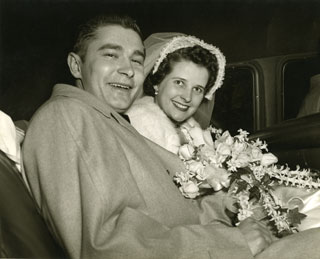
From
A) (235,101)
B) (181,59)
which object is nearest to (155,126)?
(181,59)

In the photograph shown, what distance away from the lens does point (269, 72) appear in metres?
3.57

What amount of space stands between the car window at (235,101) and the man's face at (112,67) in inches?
66.3

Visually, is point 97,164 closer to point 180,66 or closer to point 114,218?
point 114,218

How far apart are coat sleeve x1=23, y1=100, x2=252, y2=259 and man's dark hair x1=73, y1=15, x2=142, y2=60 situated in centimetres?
62

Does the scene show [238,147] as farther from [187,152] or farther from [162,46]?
[162,46]

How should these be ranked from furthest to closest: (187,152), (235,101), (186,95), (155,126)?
(235,101) < (186,95) < (155,126) < (187,152)

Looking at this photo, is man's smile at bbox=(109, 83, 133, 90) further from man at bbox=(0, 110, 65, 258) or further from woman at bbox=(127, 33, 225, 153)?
man at bbox=(0, 110, 65, 258)

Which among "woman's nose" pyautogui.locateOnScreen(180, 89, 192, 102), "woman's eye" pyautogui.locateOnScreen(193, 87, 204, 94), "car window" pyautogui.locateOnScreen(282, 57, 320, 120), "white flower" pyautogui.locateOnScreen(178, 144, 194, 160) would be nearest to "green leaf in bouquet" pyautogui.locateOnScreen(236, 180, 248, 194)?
"white flower" pyautogui.locateOnScreen(178, 144, 194, 160)

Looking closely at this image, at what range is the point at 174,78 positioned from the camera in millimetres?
2488

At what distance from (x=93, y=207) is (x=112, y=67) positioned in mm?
812

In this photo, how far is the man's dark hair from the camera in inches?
76.2

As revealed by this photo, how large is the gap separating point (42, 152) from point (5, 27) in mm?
1603

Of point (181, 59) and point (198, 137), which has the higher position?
point (181, 59)

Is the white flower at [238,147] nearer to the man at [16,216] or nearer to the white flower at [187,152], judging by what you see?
the white flower at [187,152]
